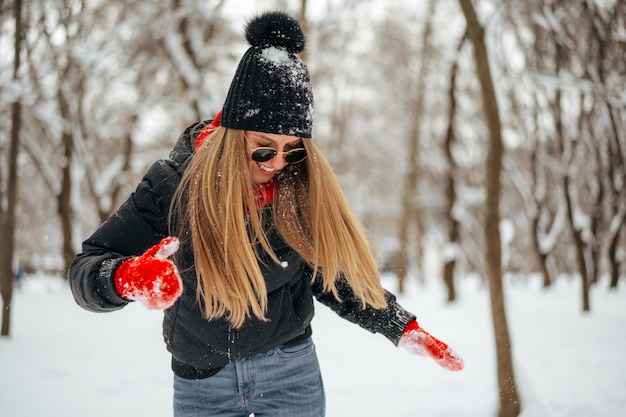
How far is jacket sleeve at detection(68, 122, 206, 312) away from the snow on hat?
0.85 ft

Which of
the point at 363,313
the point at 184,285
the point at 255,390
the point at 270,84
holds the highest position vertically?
the point at 270,84

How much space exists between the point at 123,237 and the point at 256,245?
1.43 feet

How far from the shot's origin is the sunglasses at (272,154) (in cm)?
179

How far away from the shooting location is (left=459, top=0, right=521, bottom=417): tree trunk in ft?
12.4

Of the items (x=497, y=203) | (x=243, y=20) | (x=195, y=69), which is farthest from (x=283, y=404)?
(x=195, y=69)

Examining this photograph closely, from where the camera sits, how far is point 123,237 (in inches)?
62.9

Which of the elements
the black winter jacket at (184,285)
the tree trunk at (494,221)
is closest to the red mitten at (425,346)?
the black winter jacket at (184,285)

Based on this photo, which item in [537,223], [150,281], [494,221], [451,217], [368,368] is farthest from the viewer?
[537,223]

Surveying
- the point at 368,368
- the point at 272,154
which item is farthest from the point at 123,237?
the point at 368,368

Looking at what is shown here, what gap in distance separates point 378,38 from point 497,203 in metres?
12.2

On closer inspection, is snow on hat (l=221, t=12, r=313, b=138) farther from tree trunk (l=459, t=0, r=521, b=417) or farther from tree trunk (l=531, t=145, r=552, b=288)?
tree trunk (l=531, t=145, r=552, b=288)

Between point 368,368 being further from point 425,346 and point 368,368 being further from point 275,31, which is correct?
point 275,31

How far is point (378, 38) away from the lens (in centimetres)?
1508

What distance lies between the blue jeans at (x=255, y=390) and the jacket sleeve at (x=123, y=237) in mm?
463
